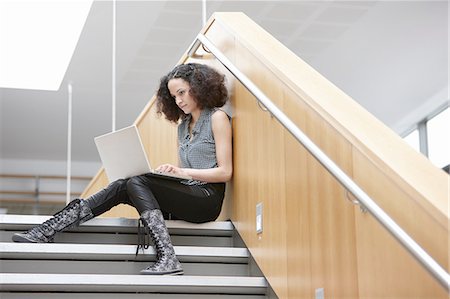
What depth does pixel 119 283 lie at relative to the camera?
3.29 metres

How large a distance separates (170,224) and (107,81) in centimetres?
603

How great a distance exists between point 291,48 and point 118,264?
5.26 m

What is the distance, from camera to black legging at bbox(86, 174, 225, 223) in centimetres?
392

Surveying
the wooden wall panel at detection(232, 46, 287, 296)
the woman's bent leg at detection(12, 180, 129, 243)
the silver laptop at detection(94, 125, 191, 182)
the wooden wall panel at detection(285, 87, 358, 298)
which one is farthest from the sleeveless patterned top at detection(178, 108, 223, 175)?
the wooden wall panel at detection(285, 87, 358, 298)

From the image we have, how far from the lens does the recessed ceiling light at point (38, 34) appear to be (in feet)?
23.2

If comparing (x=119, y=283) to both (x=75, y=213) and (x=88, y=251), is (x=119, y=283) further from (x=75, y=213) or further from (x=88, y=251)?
(x=75, y=213)

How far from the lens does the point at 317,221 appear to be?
9.97 ft

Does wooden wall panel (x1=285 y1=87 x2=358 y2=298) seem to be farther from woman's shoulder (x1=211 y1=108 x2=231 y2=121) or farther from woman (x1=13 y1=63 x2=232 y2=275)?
woman's shoulder (x1=211 y1=108 x2=231 y2=121)

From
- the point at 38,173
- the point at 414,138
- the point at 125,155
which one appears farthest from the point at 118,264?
the point at 38,173

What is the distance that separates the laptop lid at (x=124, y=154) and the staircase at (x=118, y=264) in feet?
0.81

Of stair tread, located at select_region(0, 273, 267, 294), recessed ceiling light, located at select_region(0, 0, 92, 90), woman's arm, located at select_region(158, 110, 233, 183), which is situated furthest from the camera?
recessed ceiling light, located at select_region(0, 0, 92, 90)

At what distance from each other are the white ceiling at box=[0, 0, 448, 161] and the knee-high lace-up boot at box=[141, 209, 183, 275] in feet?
13.4

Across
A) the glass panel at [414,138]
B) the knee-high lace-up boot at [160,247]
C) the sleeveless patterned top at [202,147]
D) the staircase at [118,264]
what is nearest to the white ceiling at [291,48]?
the glass panel at [414,138]

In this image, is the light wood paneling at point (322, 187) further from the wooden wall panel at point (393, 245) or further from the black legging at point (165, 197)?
the black legging at point (165, 197)
